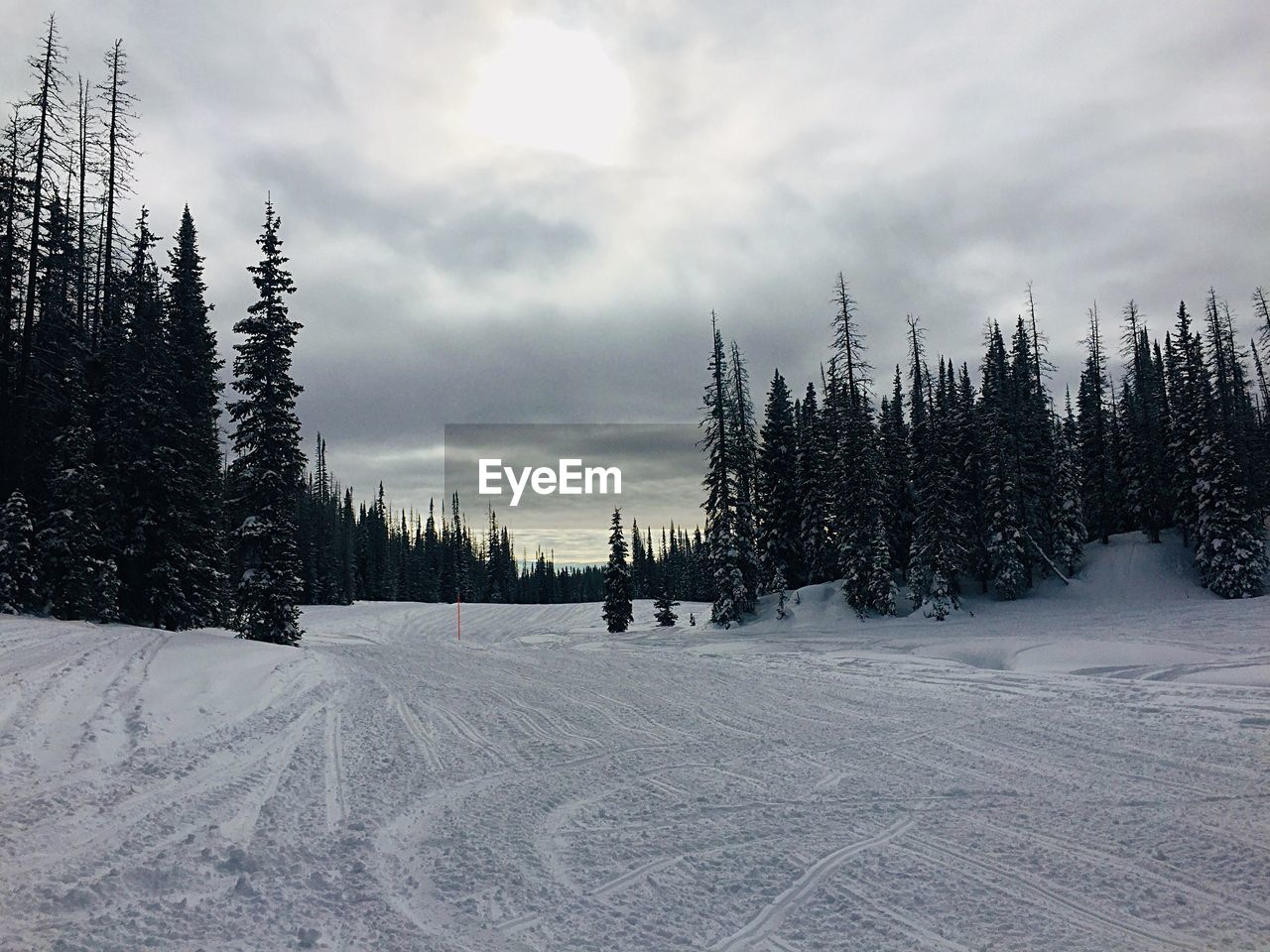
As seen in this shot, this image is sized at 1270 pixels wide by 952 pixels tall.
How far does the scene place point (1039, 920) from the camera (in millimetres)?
4359

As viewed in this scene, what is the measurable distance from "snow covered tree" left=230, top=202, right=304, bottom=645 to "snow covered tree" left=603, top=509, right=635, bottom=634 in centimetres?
2139

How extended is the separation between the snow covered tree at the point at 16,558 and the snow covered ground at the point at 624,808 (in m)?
5.48

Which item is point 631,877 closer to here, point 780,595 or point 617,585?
point 780,595

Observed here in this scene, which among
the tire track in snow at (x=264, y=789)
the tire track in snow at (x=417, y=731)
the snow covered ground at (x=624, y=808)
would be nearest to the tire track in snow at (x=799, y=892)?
the snow covered ground at (x=624, y=808)

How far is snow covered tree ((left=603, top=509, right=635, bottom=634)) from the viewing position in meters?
41.8

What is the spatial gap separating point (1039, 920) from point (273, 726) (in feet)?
31.5

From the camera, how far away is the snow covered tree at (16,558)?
17828 mm

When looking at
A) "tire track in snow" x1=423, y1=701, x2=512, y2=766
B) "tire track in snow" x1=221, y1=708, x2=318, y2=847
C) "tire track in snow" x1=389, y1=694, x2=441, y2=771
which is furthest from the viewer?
"tire track in snow" x1=423, y1=701, x2=512, y2=766

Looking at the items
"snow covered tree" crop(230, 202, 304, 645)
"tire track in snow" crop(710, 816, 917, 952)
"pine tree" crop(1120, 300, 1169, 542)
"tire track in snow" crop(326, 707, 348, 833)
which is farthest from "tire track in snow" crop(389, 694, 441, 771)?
"pine tree" crop(1120, 300, 1169, 542)

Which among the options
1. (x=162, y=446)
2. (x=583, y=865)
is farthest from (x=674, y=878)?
(x=162, y=446)

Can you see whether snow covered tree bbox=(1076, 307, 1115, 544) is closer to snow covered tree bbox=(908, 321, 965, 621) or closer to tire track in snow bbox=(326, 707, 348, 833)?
snow covered tree bbox=(908, 321, 965, 621)

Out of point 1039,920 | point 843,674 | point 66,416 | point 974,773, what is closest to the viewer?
point 1039,920

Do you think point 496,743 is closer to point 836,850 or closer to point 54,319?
point 836,850

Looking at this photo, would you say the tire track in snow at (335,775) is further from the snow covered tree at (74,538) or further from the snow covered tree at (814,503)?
the snow covered tree at (814,503)
